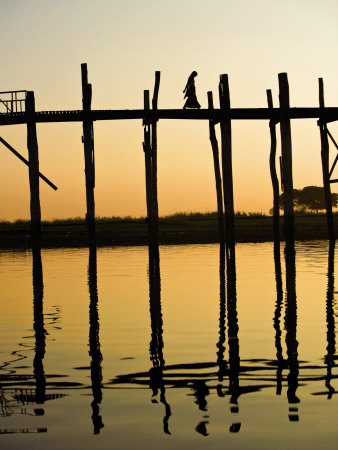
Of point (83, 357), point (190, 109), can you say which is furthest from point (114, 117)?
point (83, 357)

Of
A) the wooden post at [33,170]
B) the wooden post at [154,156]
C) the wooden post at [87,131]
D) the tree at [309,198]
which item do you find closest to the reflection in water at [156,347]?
the wooden post at [33,170]

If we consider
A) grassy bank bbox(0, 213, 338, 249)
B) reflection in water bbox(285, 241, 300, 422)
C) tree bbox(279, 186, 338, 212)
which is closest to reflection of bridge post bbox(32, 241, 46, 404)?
reflection in water bbox(285, 241, 300, 422)

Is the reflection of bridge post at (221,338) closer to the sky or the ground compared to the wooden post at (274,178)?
closer to the ground

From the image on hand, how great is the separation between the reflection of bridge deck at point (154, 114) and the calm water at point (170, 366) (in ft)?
18.5

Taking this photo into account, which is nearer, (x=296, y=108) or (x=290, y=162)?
(x=290, y=162)

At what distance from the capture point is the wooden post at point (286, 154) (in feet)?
57.5

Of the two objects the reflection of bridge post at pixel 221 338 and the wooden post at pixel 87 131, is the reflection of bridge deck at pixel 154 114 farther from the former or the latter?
the reflection of bridge post at pixel 221 338

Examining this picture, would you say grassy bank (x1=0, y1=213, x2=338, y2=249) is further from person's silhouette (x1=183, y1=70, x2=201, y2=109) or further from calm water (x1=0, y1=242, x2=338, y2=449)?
calm water (x1=0, y1=242, x2=338, y2=449)

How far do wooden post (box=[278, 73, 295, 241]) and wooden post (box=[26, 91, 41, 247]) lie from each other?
18.6ft

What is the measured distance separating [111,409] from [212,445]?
1032 mm

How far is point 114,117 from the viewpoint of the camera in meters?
19.2

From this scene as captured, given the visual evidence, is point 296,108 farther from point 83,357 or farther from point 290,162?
point 83,357

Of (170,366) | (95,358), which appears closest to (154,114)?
(95,358)

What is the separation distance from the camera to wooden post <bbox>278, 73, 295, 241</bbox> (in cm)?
1753
